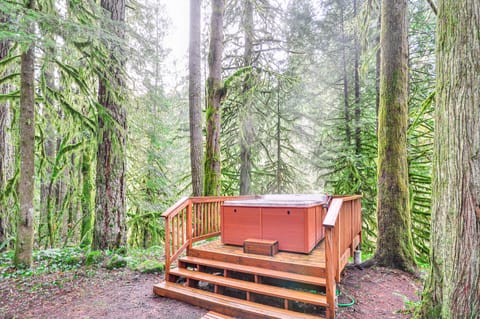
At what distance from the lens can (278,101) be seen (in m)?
8.77

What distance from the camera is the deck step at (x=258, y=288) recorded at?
287 cm

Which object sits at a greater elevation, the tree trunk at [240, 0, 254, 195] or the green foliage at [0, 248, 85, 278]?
the tree trunk at [240, 0, 254, 195]

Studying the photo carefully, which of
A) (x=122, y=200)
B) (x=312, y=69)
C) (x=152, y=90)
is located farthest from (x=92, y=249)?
(x=312, y=69)

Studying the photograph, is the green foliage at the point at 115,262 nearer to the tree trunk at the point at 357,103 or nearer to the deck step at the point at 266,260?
the deck step at the point at 266,260

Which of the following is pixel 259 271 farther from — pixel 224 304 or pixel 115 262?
pixel 115 262

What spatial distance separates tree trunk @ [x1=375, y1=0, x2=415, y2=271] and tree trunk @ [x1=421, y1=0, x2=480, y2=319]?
242 centimetres

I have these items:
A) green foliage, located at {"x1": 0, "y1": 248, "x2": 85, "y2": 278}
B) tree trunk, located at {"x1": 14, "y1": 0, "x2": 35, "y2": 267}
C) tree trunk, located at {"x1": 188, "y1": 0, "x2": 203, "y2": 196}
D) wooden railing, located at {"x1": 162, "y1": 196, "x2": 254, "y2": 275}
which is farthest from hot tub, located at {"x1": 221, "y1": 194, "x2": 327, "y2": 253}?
tree trunk, located at {"x1": 14, "y1": 0, "x2": 35, "y2": 267}

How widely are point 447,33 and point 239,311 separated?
3685 mm

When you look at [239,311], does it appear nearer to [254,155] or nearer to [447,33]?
[447,33]

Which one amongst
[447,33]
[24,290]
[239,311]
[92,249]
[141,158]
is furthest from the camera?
[141,158]

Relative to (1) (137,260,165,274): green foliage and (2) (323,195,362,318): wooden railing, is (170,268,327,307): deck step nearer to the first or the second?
(2) (323,195,362,318): wooden railing

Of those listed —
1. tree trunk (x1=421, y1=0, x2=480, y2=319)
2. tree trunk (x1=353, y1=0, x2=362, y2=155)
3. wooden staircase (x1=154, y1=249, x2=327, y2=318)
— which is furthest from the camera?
tree trunk (x1=353, y1=0, x2=362, y2=155)

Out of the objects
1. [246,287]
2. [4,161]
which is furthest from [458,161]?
[4,161]

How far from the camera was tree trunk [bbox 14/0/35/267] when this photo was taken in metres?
4.30
